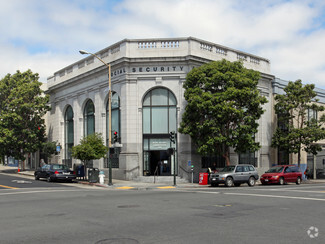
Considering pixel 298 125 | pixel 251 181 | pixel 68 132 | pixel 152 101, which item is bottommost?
pixel 251 181

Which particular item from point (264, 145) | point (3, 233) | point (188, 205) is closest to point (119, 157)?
point (264, 145)

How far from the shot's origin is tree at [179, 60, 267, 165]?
27422 mm

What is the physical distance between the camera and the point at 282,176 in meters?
27.8

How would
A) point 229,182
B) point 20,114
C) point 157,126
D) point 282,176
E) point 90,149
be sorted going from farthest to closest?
point 20,114 < point 157,126 < point 90,149 < point 282,176 < point 229,182

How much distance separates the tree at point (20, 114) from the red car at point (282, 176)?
973 inches

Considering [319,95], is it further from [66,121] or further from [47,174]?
[47,174]

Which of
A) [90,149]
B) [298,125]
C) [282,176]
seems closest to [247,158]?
[298,125]

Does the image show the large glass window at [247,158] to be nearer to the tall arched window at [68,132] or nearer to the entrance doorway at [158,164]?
the entrance doorway at [158,164]

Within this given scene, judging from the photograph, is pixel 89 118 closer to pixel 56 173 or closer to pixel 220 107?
pixel 56 173

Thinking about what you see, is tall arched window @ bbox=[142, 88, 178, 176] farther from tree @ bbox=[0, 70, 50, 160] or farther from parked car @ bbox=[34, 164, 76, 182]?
tree @ bbox=[0, 70, 50, 160]

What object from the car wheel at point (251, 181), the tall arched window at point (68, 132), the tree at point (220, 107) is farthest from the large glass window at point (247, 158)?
the tall arched window at point (68, 132)

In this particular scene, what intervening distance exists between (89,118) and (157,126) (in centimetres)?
926

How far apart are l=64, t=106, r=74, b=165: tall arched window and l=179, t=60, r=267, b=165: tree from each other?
16171mm

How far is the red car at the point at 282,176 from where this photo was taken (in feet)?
90.5
